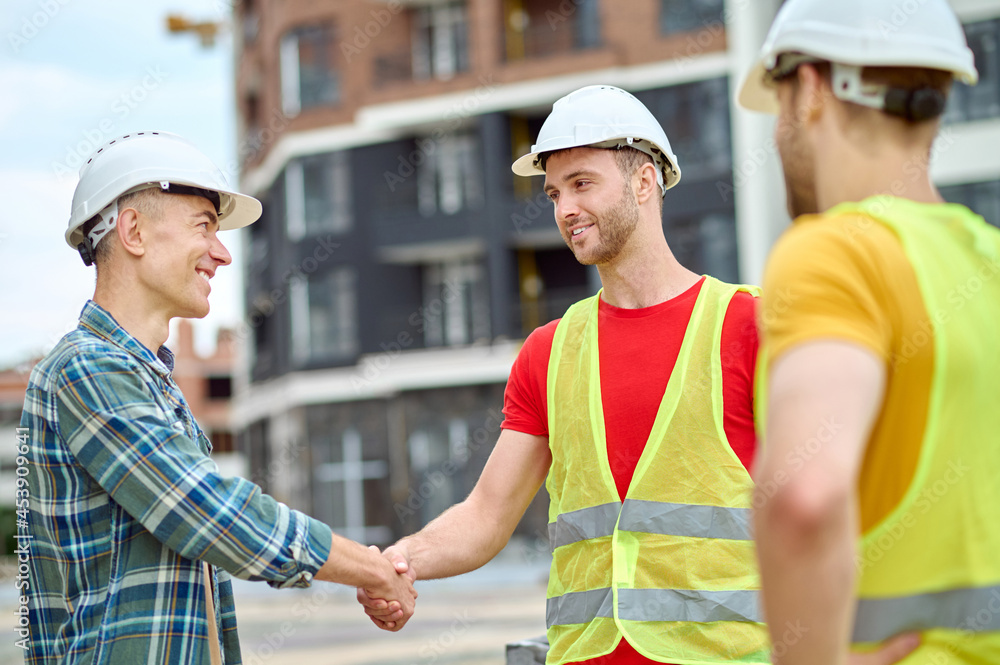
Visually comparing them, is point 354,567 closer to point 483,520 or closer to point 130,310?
point 483,520

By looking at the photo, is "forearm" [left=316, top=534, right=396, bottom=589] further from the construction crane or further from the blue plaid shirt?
the construction crane

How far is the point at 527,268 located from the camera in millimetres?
27000

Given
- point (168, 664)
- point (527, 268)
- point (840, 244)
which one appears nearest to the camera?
point (840, 244)

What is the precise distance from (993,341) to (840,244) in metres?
0.26

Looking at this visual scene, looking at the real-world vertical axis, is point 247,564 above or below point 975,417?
below

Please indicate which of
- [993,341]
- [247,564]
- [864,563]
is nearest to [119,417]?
[247,564]

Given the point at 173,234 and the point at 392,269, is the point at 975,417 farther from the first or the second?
the point at 392,269

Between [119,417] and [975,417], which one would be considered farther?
[119,417]

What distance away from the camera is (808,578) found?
4.55ft

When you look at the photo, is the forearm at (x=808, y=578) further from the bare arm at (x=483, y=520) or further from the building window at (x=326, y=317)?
the building window at (x=326, y=317)

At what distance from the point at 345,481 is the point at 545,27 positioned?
12.1 metres

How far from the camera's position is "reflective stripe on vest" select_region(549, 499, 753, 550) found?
9.57 ft

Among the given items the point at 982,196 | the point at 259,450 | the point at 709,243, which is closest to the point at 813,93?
the point at 982,196

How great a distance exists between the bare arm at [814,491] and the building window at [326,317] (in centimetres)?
2722
